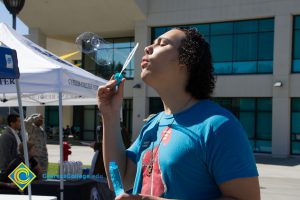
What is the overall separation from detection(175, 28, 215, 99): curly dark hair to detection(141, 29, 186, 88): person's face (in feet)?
0.09

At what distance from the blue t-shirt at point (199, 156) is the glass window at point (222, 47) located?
21943mm

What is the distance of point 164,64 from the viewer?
1.86 meters

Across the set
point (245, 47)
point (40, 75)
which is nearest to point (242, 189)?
point (40, 75)

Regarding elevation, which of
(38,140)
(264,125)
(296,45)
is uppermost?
(296,45)

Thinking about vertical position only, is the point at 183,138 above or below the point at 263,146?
above

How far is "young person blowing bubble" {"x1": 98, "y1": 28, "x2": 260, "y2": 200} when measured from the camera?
5.28ft

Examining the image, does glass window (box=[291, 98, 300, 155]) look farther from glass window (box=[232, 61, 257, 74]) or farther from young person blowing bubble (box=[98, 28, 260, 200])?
young person blowing bubble (box=[98, 28, 260, 200])

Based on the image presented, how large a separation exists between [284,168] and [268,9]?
28.5 ft

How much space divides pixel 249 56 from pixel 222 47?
161cm

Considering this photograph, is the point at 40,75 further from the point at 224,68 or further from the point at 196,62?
the point at 224,68

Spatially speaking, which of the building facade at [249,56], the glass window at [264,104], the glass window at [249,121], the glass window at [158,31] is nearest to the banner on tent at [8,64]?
the building facade at [249,56]

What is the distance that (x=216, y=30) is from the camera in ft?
76.8

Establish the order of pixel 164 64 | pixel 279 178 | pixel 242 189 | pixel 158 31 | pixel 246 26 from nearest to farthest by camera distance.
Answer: pixel 242 189 → pixel 164 64 → pixel 279 178 → pixel 246 26 → pixel 158 31

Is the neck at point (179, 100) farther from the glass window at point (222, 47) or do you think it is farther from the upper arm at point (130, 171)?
the glass window at point (222, 47)
